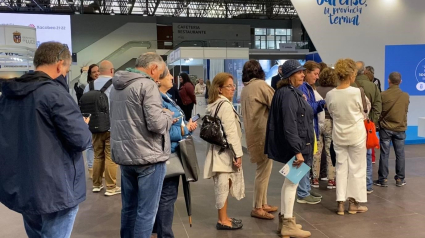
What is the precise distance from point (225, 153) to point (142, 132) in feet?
3.34

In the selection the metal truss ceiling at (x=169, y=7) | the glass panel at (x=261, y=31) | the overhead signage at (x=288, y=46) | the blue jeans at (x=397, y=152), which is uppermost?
the metal truss ceiling at (x=169, y=7)

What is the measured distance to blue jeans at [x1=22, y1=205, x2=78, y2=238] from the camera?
1.85 m

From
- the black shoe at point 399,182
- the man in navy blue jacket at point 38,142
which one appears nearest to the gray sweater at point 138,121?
the man in navy blue jacket at point 38,142

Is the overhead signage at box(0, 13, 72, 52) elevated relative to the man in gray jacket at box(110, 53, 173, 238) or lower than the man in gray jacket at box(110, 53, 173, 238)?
elevated

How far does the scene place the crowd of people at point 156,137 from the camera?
1.74 m

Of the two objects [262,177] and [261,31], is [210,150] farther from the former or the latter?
[261,31]

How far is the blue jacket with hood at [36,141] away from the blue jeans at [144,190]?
2.01 feet

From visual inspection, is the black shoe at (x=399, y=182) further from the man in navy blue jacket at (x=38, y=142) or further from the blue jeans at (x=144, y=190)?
the man in navy blue jacket at (x=38, y=142)

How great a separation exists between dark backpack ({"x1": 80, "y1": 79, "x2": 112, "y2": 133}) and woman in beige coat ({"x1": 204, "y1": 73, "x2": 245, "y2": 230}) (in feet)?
5.00

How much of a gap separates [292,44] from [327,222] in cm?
1824

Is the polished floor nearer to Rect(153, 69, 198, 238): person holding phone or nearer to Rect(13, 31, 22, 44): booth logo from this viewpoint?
Rect(153, 69, 198, 238): person holding phone

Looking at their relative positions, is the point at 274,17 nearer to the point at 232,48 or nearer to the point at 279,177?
the point at 232,48

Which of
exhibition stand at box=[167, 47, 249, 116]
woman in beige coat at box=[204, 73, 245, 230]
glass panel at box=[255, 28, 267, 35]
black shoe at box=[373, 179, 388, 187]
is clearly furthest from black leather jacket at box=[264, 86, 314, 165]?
glass panel at box=[255, 28, 267, 35]

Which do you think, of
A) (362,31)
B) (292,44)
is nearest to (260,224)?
(362,31)
